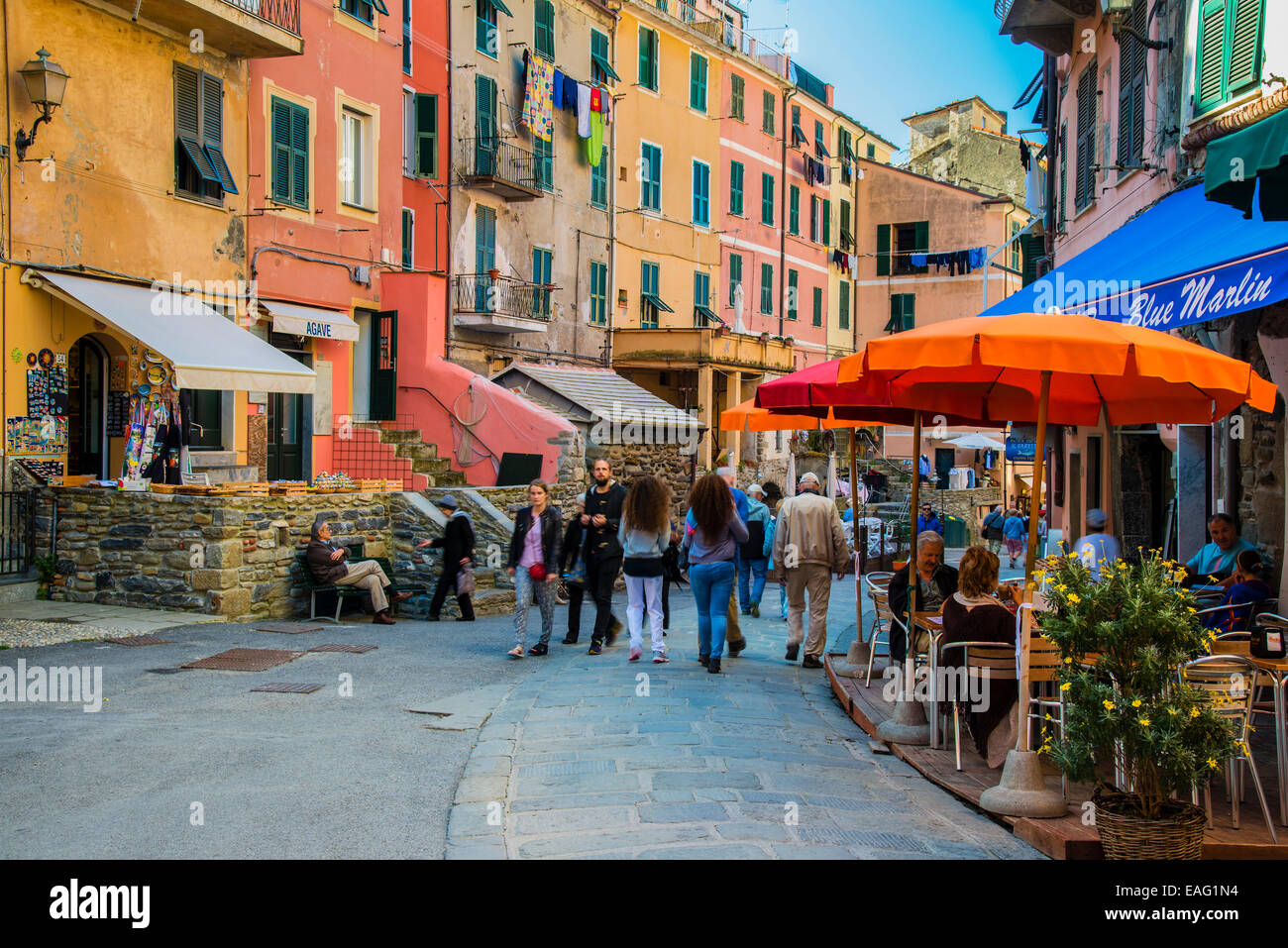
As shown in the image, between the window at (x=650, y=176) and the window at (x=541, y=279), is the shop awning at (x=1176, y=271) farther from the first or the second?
the window at (x=650, y=176)

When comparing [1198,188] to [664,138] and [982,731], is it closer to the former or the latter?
[982,731]

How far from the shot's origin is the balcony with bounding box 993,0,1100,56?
1695 cm

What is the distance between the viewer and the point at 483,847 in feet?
17.1

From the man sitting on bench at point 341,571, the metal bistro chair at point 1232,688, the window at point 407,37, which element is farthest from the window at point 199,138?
the metal bistro chair at point 1232,688

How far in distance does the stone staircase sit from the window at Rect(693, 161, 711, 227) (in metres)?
15.4

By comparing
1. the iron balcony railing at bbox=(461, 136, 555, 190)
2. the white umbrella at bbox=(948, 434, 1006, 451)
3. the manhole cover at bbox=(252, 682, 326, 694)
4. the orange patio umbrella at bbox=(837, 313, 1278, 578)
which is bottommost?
the manhole cover at bbox=(252, 682, 326, 694)

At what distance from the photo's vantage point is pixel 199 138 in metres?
16.7

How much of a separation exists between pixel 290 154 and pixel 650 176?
1441cm

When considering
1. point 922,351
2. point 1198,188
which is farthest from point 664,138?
point 922,351

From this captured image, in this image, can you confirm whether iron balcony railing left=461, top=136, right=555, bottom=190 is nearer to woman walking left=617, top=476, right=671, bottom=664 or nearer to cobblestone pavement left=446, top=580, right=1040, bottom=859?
woman walking left=617, top=476, right=671, bottom=664

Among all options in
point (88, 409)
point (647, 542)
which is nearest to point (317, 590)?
point (88, 409)

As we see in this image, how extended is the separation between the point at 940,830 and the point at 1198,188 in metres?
8.51

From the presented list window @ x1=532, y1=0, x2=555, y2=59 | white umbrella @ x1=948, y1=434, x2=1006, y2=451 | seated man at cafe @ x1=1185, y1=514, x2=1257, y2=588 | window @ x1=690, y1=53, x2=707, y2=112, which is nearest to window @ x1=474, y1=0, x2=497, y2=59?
window @ x1=532, y1=0, x2=555, y2=59

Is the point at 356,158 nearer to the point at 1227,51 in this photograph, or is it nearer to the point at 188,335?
the point at 188,335
